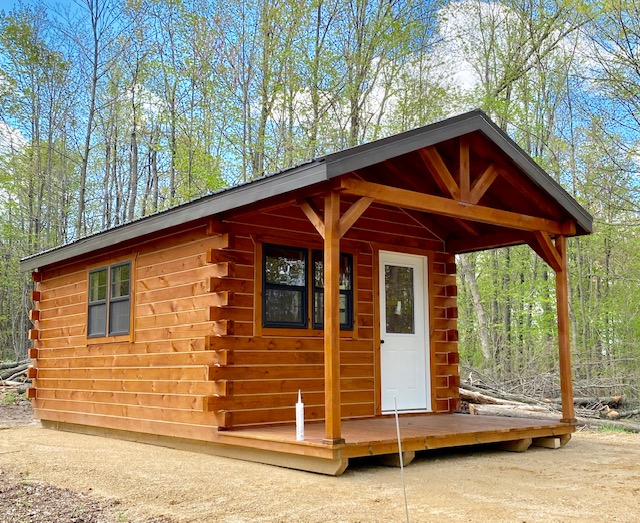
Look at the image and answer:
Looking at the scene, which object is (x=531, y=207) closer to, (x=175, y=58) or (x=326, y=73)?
(x=326, y=73)

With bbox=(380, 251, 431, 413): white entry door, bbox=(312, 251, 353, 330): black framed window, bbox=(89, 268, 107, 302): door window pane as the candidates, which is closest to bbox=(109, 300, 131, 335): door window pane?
bbox=(89, 268, 107, 302): door window pane

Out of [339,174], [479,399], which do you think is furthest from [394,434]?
[479,399]

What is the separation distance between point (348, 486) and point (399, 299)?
12.9 ft

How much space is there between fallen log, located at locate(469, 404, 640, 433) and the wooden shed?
2.73 ft

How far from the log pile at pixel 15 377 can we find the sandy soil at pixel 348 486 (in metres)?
7.69

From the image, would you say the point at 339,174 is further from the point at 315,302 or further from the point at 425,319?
the point at 425,319

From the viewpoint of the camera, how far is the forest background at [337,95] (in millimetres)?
17172

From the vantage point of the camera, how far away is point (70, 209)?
22766 mm

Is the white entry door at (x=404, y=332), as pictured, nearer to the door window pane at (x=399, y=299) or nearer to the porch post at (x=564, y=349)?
the door window pane at (x=399, y=299)

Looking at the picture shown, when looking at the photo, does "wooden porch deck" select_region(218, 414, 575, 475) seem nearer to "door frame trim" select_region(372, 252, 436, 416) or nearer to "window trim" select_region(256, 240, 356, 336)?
"door frame trim" select_region(372, 252, 436, 416)

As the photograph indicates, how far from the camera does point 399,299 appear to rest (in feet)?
30.6

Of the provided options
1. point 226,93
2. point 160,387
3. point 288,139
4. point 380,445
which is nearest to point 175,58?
point 226,93

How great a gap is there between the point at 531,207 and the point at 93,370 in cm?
624

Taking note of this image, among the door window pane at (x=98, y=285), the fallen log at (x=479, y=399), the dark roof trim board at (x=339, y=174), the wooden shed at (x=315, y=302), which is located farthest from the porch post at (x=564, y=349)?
the door window pane at (x=98, y=285)
